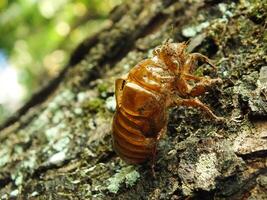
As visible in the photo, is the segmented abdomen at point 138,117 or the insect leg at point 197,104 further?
the segmented abdomen at point 138,117

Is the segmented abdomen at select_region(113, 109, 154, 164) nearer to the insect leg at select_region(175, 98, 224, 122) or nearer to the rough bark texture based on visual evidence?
the rough bark texture

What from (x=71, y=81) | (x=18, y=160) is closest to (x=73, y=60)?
(x=71, y=81)

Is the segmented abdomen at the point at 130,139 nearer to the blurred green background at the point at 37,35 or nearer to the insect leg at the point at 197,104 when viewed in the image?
the insect leg at the point at 197,104

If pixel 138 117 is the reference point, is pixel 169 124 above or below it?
below

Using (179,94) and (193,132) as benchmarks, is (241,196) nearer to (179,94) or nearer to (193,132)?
(193,132)

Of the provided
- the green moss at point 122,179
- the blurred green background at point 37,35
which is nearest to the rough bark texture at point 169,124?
the green moss at point 122,179

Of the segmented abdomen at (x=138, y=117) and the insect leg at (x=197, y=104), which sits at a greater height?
the segmented abdomen at (x=138, y=117)

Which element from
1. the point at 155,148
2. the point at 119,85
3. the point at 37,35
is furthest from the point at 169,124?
the point at 37,35

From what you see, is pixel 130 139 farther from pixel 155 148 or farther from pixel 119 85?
pixel 119 85
